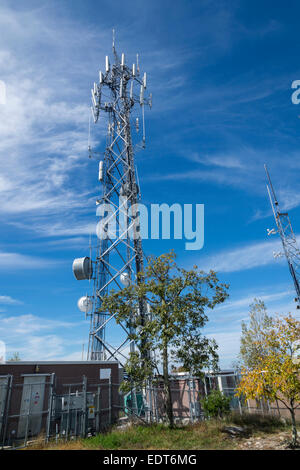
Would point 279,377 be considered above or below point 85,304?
below

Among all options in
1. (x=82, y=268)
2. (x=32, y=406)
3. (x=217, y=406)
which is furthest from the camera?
(x=82, y=268)

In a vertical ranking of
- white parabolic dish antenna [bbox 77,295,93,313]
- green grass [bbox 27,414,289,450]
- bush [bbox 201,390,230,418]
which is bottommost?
green grass [bbox 27,414,289,450]

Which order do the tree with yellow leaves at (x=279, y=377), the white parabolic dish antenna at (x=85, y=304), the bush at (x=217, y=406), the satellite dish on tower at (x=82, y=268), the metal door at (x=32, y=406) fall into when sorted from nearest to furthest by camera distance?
1. the tree with yellow leaves at (x=279, y=377)
2. the bush at (x=217, y=406)
3. the metal door at (x=32, y=406)
4. the white parabolic dish antenna at (x=85, y=304)
5. the satellite dish on tower at (x=82, y=268)

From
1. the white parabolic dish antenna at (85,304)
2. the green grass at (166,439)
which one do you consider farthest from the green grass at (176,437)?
the white parabolic dish antenna at (85,304)

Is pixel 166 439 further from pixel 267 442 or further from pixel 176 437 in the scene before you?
pixel 267 442

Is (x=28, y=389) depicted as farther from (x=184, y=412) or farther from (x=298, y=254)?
(x=298, y=254)

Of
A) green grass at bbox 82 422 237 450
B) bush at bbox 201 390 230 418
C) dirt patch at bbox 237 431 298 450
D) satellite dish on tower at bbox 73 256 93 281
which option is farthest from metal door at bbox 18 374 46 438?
dirt patch at bbox 237 431 298 450

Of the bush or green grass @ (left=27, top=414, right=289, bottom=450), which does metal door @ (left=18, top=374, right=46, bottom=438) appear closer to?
green grass @ (left=27, top=414, right=289, bottom=450)

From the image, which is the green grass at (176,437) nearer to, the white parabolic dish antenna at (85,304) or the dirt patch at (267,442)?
the dirt patch at (267,442)

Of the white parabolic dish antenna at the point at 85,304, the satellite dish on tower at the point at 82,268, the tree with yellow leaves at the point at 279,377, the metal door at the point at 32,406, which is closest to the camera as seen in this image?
the tree with yellow leaves at the point at 279,377

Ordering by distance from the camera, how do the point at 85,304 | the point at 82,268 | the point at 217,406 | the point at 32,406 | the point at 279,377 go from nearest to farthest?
the point at 279,377, the point at 217,406, the point at 32,406, the point at 85,304, the point at 82,268

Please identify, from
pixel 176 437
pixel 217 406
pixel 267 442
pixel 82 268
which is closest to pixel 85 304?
pixel 82 268
